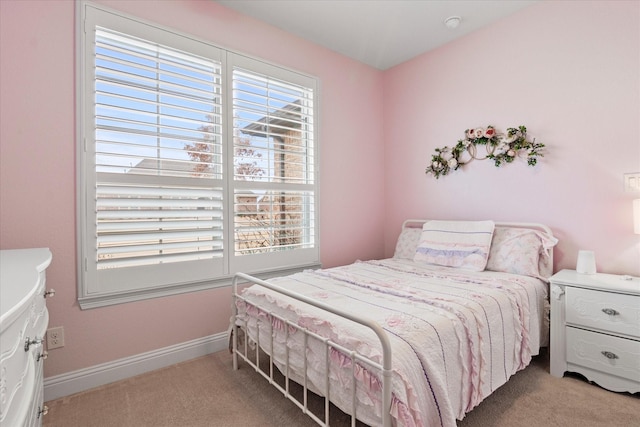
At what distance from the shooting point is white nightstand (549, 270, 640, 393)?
74.1 inches

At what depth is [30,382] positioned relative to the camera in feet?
3.12

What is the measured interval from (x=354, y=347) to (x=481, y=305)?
837 mm

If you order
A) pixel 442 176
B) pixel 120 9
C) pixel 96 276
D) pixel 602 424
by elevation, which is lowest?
pixel 602 424

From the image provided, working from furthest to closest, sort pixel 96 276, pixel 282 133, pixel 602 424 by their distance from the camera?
pixel 282 133 < pixel 96 276 < pixel 602 424

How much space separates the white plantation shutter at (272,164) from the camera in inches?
105

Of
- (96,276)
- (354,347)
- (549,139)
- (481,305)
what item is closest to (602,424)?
(481,305)

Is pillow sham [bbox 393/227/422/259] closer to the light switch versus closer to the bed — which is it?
the bed

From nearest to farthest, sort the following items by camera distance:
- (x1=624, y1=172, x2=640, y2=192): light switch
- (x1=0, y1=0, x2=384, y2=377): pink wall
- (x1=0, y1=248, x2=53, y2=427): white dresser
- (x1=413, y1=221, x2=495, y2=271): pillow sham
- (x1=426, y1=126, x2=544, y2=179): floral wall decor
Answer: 1. (x1=0, y1=248, x2=53, y2=427): white dresser
2. (x1=0, y1=0, x2=384, y2=377): pink wall
3. (x1=624, y1=172, x2=640, y2=192): light switch
4. (x1=413, y1=221, x2=495, y2=271): pillow sham
5. (x1=426, y1=126, x2=544, y2=179): floral wall decor

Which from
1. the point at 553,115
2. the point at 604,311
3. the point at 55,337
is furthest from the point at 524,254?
the point at 55,337

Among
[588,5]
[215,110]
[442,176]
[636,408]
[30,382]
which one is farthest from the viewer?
[442,176]

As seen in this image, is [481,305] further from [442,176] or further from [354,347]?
[442,176]

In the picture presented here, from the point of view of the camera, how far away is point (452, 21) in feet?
9.14

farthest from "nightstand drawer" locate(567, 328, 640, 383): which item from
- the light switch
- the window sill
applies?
the window sill

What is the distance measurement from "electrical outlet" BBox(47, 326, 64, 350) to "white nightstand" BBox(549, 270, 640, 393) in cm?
305
